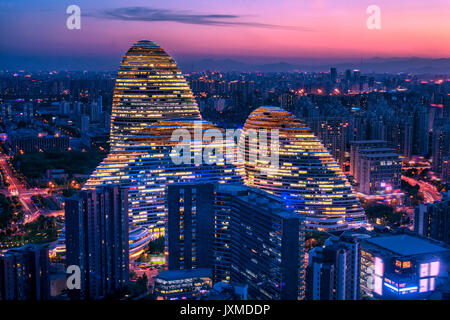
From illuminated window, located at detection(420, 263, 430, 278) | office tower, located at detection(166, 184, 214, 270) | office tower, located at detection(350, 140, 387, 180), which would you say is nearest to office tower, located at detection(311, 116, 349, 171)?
office tower, located at detection(350, 140, 387, 180)

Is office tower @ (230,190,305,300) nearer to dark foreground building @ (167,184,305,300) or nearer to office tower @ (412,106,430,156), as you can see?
dark foreground building @ (167,184,305,300)

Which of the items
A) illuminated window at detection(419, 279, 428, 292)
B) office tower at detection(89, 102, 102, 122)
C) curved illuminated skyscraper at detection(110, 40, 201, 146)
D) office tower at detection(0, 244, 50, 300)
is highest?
curved illuminated skyscraper at detection(110, 40, 201, 146)

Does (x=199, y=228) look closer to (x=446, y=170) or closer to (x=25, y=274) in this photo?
(x=25, y=274)

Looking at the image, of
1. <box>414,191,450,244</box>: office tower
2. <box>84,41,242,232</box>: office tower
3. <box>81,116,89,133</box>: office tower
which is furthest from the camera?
<box>81,116,89,133</box>: office tower

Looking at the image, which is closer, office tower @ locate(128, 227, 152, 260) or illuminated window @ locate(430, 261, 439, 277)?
illuminated window @ locate(430, 261, 439, 277)

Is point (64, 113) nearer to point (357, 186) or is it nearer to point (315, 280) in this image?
point (357, 186)

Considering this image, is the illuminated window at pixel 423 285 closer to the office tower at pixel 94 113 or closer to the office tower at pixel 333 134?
the office tower at pixel 333 134

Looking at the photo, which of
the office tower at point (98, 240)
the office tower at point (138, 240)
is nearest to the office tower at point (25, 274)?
the office tower at point (98, 240)

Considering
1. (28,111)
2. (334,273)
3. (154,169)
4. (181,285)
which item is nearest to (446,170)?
(154,169)
